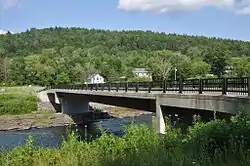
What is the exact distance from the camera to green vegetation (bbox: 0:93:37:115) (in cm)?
7307

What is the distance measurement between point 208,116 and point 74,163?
13.7 meters

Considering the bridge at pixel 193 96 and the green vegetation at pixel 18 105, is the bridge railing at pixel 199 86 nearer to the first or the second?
the bridge at pixel 193 96

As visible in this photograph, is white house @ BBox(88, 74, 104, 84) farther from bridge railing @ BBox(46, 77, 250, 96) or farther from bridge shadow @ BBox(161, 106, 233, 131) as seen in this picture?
Result: bridge shadow @ BBox(161, 106, 233, 131)

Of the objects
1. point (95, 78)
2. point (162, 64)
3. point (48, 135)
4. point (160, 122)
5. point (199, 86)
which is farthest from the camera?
point (162, 64)

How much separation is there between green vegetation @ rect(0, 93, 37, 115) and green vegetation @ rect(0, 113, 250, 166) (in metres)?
62.2

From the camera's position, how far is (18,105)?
74500 mm

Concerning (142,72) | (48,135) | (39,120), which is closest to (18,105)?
(39,120)

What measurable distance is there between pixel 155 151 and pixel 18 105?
223 ft

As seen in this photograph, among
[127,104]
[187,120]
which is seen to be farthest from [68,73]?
[187,120]

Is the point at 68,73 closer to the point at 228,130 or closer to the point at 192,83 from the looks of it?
the point at 192,83

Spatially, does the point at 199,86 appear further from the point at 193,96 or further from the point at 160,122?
the point at 160,122

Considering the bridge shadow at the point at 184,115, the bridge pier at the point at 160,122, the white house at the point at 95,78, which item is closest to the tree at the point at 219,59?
the white house at the point at 95,78

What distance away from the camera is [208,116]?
2200cm

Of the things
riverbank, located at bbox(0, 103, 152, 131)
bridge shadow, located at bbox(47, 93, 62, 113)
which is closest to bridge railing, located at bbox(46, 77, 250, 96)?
riverbank, located at bbox(0, 103, 152, 131)
